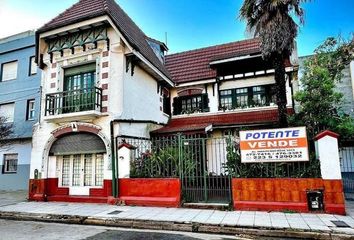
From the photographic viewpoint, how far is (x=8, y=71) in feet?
63.2

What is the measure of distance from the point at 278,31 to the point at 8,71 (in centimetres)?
1836

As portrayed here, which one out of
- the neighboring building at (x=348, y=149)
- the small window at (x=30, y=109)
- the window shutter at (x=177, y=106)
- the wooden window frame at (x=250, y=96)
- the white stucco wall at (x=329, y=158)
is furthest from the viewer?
the small window at (x=30, y=109)

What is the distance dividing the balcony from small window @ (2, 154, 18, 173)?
25.3 feet

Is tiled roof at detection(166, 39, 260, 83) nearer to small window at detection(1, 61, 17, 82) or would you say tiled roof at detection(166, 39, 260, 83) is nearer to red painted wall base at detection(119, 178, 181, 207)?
red painted wall base at detection(119, 178, 181, 207)

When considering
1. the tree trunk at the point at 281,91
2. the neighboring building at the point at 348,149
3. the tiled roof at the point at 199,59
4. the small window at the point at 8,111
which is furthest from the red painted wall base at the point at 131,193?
the small window at the point at 8,111

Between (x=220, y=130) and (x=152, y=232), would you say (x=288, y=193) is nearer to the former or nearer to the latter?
(x=152, y=232)

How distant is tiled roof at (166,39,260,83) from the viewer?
54.9 feet

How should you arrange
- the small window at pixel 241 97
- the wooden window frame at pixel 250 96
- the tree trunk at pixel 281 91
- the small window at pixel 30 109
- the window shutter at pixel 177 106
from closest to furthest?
the tree trunk at pixel 281 91 → the wooden window frame at pixel 250 96 → the small window at pixel 241 97 → the window shutter at pixel 177 106 → the small window at pixel 30 109

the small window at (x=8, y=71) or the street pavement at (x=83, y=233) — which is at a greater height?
the small window at (x=8, y=71)

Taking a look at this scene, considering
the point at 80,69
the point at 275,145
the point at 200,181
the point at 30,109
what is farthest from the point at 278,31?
the point at 30,109

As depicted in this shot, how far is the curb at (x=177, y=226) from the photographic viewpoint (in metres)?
6.64

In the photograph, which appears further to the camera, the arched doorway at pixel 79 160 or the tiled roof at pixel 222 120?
the tiled roof at pixel 222 120

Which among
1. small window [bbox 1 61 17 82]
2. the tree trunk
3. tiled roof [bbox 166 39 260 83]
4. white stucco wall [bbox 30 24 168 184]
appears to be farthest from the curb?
small window [bbox 1 61 17 82]

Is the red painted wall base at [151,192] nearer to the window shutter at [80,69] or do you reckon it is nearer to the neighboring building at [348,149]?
the window shutter at [80,69]
